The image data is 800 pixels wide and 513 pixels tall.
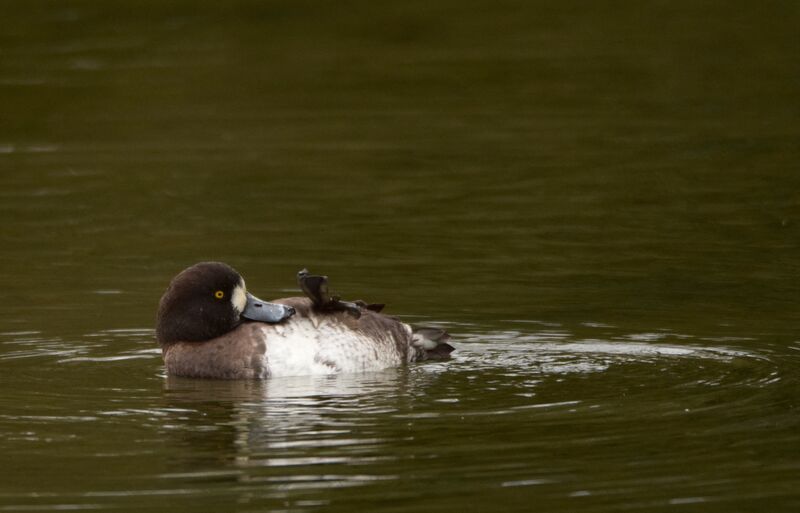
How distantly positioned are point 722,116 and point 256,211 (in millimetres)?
6926

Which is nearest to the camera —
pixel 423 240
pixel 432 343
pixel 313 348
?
pixel 313 348

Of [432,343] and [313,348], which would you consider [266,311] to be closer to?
[313,348]

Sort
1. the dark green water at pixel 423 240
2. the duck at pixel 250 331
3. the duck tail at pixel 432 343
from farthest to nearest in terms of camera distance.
→ the duck tail at pixel 432 343 < the duck at pixel 250 331 < the dark green water at pixel 423 240

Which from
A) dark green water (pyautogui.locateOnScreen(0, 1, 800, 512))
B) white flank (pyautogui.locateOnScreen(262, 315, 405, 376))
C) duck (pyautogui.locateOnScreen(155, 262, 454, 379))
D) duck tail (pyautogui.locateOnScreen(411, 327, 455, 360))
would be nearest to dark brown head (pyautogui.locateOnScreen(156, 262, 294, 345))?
duck (pyautogui.locateOnScreen(155, 262, 454, 379))

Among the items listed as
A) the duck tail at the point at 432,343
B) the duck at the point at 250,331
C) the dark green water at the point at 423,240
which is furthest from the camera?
the duck tail at the point at 432,343

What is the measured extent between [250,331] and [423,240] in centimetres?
491

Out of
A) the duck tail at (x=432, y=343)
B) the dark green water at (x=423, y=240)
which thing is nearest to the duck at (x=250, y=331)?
the dark green water at (x=423, y=240)

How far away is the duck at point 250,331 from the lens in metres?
12.1

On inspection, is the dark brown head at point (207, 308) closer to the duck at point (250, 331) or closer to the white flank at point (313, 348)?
the duck at point (250, 331)

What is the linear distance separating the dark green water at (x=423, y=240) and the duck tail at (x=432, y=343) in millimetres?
132

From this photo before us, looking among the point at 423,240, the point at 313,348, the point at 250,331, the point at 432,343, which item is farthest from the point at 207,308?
the point at 423,240

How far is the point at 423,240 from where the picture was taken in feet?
55.6

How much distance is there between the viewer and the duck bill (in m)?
12.2

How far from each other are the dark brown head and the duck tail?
40.1 inches
